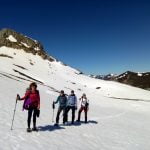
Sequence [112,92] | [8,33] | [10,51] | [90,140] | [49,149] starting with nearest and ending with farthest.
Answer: [49,149] → [90,140] → [112,92] → [10,51] → [8,33]

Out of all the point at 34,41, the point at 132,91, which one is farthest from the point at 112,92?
the point at 34,41

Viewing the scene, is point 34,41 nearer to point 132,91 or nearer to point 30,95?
point 132,91

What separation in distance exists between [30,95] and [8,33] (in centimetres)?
13122

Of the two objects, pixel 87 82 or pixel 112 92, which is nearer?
pixel 112 92

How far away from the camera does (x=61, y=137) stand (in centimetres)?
1656

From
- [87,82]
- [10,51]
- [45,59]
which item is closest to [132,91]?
[87,82]

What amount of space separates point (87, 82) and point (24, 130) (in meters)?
85.3

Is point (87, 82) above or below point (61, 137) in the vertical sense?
above

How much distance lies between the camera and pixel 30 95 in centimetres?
1580

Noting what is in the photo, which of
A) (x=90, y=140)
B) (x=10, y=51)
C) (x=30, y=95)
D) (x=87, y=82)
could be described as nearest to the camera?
(x=30, y=95)

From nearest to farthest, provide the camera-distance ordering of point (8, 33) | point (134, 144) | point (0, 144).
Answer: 1. point (0, 144)
2. point (134, 144)
3. point (8, 33)

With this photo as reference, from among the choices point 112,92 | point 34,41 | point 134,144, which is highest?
point 34,41

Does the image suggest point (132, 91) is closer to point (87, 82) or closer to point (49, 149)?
point (87, 82)

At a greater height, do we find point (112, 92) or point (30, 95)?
point (112, 92)
